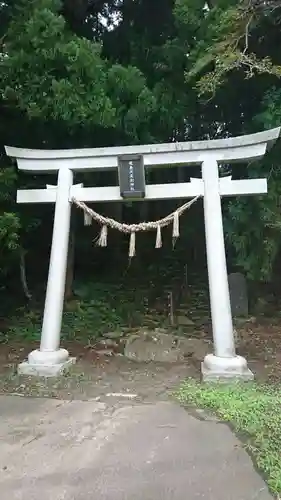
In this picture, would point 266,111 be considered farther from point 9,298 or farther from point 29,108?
point 9,298

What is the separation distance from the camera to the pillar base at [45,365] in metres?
4.33

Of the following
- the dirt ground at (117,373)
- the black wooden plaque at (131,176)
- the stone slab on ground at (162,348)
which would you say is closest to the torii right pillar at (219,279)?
the dirt ground at (117,373)

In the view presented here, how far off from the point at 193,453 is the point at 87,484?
0.66 meters

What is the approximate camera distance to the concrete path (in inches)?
88.4

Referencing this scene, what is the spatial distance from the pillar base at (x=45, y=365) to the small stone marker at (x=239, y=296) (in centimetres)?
340

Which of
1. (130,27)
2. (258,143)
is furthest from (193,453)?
(130,27)

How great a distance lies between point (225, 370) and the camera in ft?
13.5

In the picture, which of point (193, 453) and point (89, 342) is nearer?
point (193, 453)

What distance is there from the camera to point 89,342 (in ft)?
19.6

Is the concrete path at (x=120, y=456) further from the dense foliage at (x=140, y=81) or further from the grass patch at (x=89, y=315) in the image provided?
the grass patch at (x=89, y=315)

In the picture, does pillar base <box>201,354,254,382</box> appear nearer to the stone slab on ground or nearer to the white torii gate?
the white torii gate

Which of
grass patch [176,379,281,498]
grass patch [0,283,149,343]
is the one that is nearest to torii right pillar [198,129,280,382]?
grass patch [176,379,281,498]

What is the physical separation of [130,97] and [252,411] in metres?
3.73

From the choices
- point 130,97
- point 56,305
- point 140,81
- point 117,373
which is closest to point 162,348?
point 117,373
